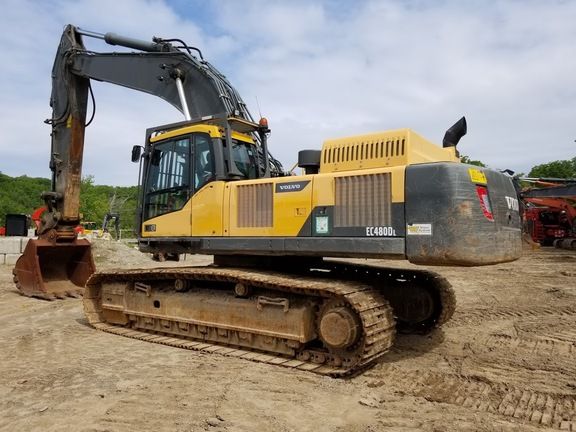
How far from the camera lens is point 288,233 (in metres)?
5.53

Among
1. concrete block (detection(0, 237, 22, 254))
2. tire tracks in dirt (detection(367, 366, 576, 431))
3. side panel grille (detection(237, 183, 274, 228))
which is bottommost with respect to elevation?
tire tracks in dirt (detection(367, 366, 576, 431))

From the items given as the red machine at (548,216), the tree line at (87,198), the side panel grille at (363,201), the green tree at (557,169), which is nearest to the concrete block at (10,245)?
the side panel grille at (363,201)

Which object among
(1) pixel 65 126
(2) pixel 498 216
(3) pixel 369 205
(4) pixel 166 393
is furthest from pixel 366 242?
(1) pixel 65 126

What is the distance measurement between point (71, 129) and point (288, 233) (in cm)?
611

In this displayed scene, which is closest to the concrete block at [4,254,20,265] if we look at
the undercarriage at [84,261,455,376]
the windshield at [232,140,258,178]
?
the undercarriage at [84,261,455,376]

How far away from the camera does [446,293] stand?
6.23m

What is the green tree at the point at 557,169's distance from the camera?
47.6 m

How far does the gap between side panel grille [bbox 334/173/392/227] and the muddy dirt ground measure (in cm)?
155

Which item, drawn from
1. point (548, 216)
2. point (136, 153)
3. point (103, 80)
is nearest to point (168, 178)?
point (136, 153)

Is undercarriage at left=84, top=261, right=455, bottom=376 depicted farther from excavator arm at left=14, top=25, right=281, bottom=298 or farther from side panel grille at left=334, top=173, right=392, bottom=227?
excavator arm at left=14, top=25, right=281, bottom=298

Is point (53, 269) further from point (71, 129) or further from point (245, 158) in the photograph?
point (245, 158)

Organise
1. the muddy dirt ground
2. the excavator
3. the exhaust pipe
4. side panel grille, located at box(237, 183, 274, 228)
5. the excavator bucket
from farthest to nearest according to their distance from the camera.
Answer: the excavator bucket
the exhaust pipe
side panel grille, located at box(237, 183, 274, 228)
the excavator
the muddy dirt ground

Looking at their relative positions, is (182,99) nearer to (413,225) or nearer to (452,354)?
(413,225)

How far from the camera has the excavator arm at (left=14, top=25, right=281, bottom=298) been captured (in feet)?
27.6
